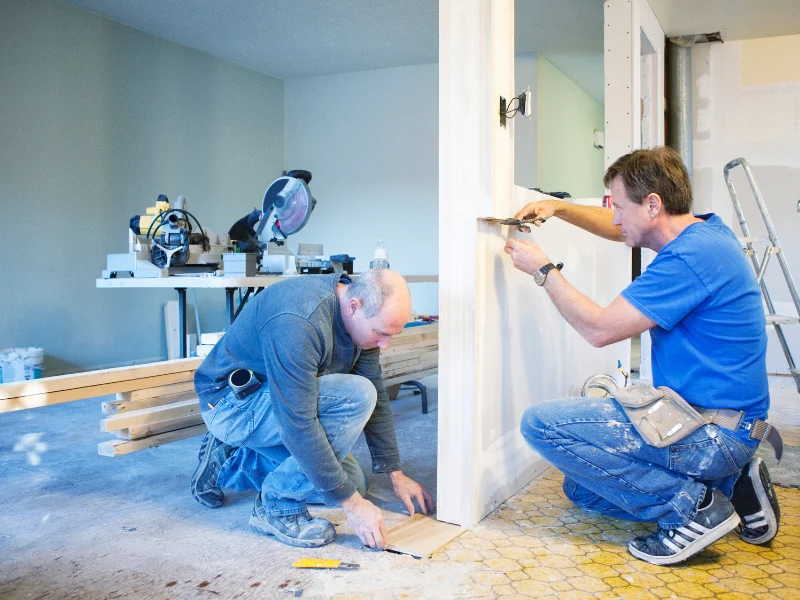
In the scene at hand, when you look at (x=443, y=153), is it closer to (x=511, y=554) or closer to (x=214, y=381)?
(x=214, y=381)

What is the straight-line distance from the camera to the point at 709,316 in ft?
5.76

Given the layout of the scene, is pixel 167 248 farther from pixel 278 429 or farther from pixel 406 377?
pixel 278 429

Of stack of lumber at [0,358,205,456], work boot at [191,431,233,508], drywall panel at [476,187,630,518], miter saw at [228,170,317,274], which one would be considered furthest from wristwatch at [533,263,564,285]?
miter saw at [228,170,317,274]

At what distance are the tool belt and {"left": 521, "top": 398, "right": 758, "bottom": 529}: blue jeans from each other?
3cm

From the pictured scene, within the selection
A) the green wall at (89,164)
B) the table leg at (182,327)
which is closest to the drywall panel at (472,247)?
the table leg at (182,327)

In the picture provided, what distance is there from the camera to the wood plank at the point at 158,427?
2479mm

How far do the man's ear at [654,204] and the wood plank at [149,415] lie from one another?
1.85 metres

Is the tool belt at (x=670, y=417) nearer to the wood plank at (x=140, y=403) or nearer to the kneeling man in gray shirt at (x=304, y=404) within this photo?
the kneeling man in gray shirt at (x=304, y=404)

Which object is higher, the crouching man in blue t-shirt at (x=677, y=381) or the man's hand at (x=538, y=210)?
the man's hand at (x=538, y=210)

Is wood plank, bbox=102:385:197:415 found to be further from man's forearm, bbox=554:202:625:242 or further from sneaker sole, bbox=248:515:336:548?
man's forearm, bbox=554:202:625:242

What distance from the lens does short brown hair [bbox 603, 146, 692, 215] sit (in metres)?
1.89

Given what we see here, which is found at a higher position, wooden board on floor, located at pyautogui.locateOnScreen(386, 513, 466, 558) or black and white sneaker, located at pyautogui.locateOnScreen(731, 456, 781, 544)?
black and white sneaker, located at pyautogui.locateOnScreen(731, 456, 781, 544)

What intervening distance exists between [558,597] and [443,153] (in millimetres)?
1270

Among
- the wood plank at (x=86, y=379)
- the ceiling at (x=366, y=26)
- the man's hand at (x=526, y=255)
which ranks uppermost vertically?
the ceiling at (x=366, y=26)
